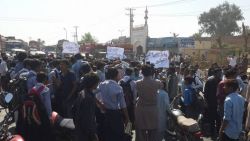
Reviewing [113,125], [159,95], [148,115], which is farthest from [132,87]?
[113,125]

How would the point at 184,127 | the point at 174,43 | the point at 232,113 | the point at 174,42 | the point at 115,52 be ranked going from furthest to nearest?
the point at 174,42, the point at 174,43, the point at 115,52, the point at 184,127, the point at 232,113

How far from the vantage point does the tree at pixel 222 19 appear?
109 m

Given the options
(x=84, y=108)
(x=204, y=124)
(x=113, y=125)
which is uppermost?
(x=84, y=108)

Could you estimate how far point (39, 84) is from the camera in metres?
7.49

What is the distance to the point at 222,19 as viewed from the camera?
362 feet

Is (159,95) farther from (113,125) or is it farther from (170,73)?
(170,73)

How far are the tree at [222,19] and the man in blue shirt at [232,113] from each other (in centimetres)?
10317

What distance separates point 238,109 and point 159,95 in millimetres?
2616

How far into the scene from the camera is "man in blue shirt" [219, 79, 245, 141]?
7.19m

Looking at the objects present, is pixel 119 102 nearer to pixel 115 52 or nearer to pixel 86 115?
pixel 86 115

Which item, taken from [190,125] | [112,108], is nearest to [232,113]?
[190,125]

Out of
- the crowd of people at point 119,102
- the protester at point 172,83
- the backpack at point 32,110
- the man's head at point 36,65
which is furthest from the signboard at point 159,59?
the backpack at point 32,110

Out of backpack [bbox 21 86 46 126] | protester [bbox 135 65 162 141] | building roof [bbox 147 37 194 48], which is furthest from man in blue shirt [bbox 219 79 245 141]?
building roof [bbox 147 37 194 48]

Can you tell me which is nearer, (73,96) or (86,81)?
(86,81)
